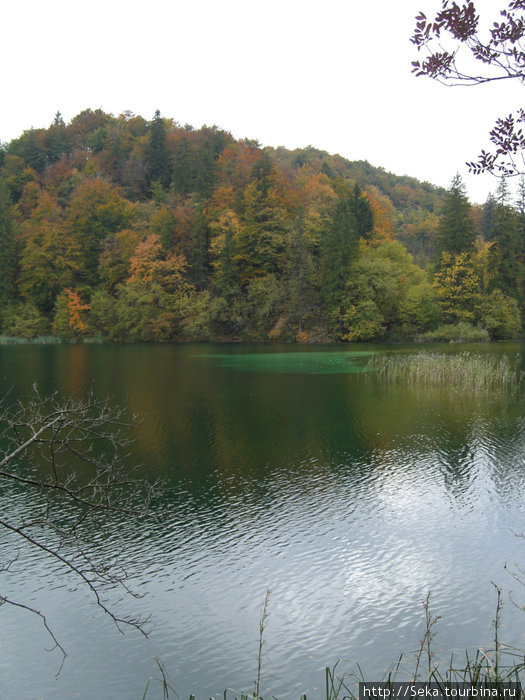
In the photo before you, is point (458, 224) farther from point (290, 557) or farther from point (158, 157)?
point (290, 557)

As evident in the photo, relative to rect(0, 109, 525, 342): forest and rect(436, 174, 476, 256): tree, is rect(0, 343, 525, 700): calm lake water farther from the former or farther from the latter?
rect(436, 174, 476, 256): tree

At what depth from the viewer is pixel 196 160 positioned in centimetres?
6481

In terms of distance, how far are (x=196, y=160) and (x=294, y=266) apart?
23274 millimetres

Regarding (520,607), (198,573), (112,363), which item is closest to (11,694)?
(198,573)

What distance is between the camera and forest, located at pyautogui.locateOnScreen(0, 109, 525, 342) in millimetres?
48219

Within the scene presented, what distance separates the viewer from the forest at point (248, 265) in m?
48.2

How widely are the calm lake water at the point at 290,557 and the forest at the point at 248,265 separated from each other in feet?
107

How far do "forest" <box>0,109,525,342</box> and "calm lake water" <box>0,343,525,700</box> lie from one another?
3264 cm

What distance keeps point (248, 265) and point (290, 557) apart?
150ft

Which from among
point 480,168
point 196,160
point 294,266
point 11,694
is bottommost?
point 11,694

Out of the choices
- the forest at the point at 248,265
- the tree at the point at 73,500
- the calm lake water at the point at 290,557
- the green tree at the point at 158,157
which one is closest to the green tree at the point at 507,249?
the forest at the point at 248,265

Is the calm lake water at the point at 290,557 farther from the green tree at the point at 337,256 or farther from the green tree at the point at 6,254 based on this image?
the green tree at the point at 6,254

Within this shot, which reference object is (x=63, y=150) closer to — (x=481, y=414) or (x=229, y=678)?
(x=481, y=414)

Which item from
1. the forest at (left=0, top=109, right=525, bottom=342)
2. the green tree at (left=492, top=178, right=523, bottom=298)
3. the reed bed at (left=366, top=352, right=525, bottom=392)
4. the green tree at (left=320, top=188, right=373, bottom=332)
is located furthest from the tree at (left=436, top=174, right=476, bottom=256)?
the reed bed at (left=366, top=352, right=525, bottom=392)
